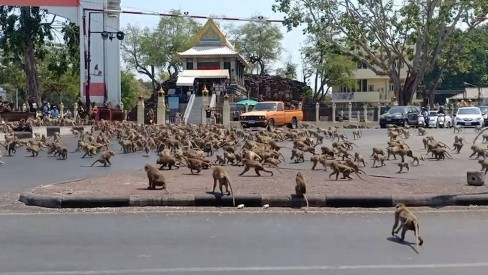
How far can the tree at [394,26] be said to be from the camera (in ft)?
186

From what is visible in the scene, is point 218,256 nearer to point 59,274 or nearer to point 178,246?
point 178,246

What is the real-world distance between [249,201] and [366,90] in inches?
3593

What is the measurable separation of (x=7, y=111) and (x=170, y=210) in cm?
3310

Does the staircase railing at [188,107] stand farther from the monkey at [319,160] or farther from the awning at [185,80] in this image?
the monkey at [319,160]

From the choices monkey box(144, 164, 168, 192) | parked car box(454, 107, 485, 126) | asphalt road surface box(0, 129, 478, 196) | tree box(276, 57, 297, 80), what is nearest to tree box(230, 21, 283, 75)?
tree box(276, 57, 297, 80)

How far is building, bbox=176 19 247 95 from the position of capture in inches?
2699

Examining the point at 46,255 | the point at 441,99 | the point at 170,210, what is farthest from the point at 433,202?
the point at 441,99

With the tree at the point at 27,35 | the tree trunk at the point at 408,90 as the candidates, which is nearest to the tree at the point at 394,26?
the tree trunk at the point at 408,90

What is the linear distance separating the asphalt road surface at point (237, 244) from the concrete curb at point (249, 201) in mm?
680

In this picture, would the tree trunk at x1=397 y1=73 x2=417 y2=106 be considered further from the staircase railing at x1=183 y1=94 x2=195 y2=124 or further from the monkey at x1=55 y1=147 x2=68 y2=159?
the monkey at x1=55 y1=147 x2=68 y2=159

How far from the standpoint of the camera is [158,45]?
91.4 meters

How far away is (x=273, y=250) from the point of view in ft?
29.0

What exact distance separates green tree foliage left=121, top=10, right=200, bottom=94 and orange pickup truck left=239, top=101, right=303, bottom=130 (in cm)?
4296

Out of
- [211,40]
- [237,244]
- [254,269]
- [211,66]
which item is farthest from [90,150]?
[211,40]
